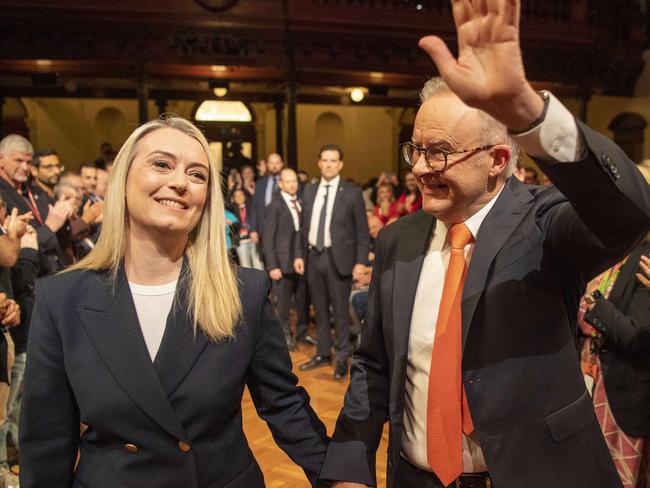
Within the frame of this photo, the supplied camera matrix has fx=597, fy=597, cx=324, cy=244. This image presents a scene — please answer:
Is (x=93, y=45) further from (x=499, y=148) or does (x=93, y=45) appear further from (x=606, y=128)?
(x=606, y=128)

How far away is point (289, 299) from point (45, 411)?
470 centimetres

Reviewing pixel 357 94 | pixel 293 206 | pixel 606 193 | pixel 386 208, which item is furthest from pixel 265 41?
pixel 606 193

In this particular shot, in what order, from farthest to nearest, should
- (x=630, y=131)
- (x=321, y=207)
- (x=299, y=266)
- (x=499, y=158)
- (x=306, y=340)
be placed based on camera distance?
1. (x=630, y=131)
2. (x=306, y=340)
3. (x=299, y=266)
4. (x=321, y=207)
5. (x=499, y=158)

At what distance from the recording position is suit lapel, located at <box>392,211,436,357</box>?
154 cm

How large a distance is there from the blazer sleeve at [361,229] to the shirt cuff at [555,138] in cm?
425

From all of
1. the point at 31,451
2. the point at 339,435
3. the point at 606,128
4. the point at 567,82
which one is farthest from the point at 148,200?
the point at 606,128

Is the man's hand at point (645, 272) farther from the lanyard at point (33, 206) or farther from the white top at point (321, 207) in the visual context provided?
the lanyard at point (33, 206)

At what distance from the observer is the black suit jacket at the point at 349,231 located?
211 inches

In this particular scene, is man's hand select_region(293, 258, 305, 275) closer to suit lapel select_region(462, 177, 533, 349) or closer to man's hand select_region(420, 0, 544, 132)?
suit lapel select_region(462, 177, 533, 349)

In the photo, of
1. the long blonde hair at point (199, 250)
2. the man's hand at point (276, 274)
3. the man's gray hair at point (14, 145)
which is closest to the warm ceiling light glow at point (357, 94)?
the man's hand at point (276, 274)

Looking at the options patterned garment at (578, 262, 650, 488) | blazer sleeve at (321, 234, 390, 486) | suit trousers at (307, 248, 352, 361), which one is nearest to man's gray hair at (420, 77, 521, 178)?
blazer sleeve at (321, 234, 390, 486)

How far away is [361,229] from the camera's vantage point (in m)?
5.39

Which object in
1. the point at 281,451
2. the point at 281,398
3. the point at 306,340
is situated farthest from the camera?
the point at 306,340

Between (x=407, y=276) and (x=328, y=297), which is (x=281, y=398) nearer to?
(x=407, y=276)
